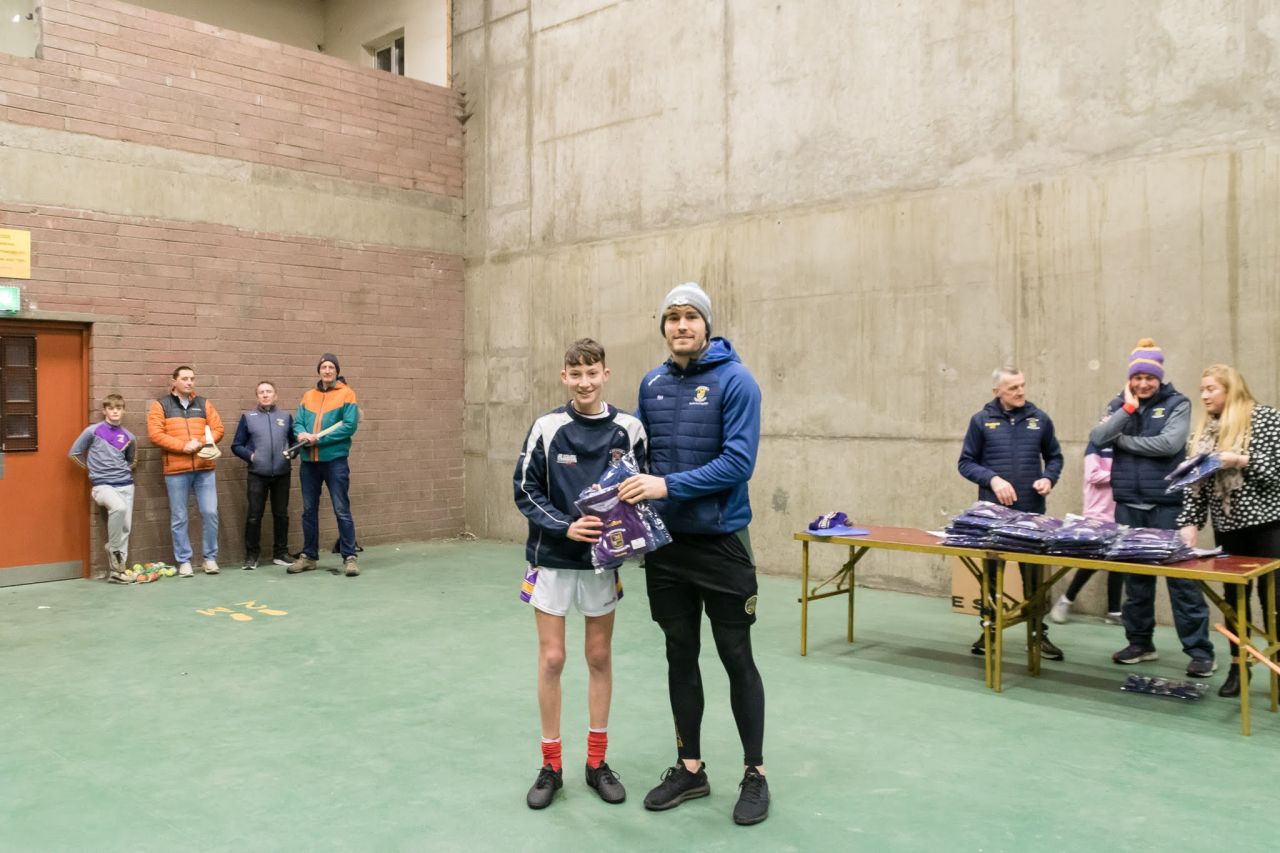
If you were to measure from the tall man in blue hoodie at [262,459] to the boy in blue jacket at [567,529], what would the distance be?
19.5ft

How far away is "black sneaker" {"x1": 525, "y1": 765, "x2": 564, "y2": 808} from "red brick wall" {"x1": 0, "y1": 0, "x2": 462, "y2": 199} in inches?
287

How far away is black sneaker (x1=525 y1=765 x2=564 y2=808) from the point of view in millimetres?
3355

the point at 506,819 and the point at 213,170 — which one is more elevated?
the point at 213,170

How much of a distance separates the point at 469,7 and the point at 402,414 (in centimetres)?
449

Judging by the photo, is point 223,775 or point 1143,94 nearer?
point 223,775

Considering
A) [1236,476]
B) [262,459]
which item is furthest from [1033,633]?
[262,459]

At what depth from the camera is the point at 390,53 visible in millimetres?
12312

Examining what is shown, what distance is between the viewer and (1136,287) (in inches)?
250

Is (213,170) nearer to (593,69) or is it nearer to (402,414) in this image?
(402,414)

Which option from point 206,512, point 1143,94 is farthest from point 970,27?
point 206,512

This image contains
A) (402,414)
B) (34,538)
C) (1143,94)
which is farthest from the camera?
(402,414)

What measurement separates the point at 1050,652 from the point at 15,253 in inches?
315

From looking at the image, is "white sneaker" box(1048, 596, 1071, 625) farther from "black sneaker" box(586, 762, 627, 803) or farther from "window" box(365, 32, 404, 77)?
"window" box(365, 32, 404, 77)

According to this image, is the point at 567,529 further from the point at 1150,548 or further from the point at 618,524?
the point at 1150,548
